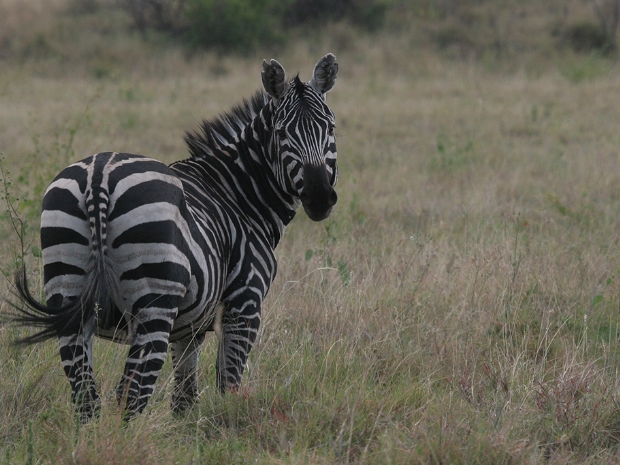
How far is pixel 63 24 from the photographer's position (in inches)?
917

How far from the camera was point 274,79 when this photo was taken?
13.7 ft

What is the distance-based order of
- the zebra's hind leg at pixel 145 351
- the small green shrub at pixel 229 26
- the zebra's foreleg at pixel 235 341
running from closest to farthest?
the zebra's hind leg at pixel 145 351, the zebra's foreleg at pixel 235 341, the small green shrub at pixel 229 26


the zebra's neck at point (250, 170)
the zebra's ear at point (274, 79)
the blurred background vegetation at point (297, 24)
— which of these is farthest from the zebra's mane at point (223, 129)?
the blurred background vegetation at point (297, 24)

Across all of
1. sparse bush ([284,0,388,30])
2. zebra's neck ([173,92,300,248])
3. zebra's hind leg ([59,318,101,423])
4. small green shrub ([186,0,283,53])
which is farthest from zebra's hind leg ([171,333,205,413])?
sparse bush ([284,0,388,30])

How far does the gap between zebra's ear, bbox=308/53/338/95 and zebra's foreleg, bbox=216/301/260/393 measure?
4.20 feet

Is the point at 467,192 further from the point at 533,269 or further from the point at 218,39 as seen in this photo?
the point at 218,39

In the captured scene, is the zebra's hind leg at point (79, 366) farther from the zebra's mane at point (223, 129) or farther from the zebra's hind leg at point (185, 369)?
the zebra's mane at point (223, 129)

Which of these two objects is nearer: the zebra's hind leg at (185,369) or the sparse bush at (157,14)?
the zebra's hind leg at (185,369)

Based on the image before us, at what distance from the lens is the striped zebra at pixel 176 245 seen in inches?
122

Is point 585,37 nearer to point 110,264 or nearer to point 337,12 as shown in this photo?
point 337,12

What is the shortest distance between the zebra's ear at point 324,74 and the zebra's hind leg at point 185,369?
146cm

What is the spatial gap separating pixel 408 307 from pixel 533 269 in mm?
1305

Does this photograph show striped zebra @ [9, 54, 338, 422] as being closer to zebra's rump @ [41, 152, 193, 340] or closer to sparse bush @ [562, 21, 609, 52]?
zebra's rump @ [41, 152, 193, 340]

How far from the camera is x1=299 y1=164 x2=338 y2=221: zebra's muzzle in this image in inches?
151
